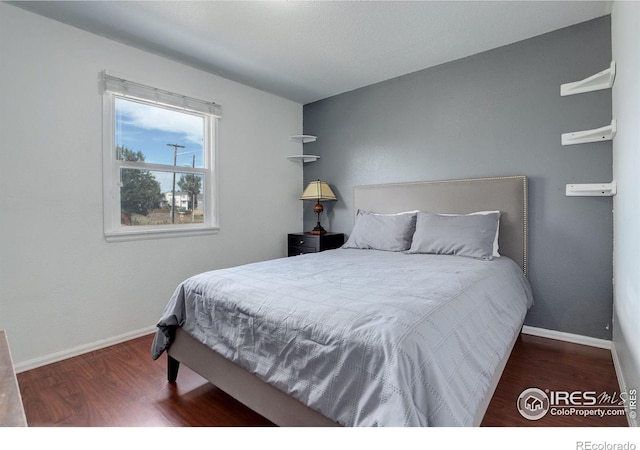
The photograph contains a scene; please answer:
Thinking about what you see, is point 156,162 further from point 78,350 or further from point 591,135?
point 591,135

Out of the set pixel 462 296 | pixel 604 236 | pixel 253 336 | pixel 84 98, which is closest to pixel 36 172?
pixel 84 98

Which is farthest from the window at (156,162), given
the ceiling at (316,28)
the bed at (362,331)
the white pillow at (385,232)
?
the white pillow at (385,232)

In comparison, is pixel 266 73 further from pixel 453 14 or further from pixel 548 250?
pixel 548 250

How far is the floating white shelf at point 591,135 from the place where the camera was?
7.29ft

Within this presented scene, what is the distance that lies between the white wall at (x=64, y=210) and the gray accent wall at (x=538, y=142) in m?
2.13

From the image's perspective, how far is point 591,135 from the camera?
2.37m

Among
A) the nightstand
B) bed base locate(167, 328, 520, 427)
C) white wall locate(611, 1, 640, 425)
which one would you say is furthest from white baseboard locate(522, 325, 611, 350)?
the nightstand

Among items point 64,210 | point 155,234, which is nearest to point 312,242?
point 155,234

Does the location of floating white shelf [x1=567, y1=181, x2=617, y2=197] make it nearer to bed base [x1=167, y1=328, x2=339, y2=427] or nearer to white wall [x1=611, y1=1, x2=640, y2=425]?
white wall [x1=611, y1=1, x2=640, y2=425]

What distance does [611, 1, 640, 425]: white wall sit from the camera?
1.42 metres

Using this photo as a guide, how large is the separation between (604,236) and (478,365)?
1852 mm

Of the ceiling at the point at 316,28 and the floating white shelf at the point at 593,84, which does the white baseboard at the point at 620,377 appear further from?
the ceiling at the point at 316,28

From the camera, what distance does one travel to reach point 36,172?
7.49 ft

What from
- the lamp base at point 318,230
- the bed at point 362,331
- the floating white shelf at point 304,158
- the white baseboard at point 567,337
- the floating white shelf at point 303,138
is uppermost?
the floating white shelf at point 303,138
